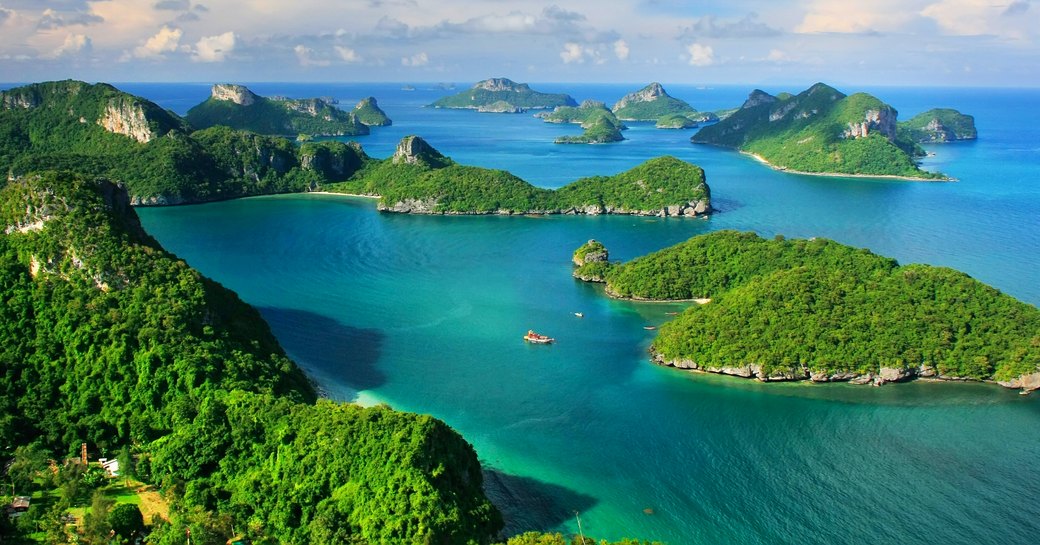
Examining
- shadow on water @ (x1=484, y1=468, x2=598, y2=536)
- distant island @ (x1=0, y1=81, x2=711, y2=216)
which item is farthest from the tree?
distant island @ (x1=0, y1=81, x2=711, y2=216)

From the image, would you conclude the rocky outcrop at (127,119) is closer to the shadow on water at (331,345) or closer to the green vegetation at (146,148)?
the green vegetation at (146,148)

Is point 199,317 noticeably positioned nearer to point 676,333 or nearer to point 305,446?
point 305,446

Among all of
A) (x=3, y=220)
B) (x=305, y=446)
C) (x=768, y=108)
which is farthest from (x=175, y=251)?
(x=768, y=108)

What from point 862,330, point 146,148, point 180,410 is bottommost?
point 180,410

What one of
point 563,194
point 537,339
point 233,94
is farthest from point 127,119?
point 537,339

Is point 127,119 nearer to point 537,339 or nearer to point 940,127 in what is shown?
point 537,339

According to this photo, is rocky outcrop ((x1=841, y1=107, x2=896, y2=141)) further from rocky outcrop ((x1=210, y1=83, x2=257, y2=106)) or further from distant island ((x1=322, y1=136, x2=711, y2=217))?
rocky outcrop ((x1=210, y1=83, x2=257, y2=106))

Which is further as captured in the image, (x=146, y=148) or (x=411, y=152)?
(x=411, y=152)
